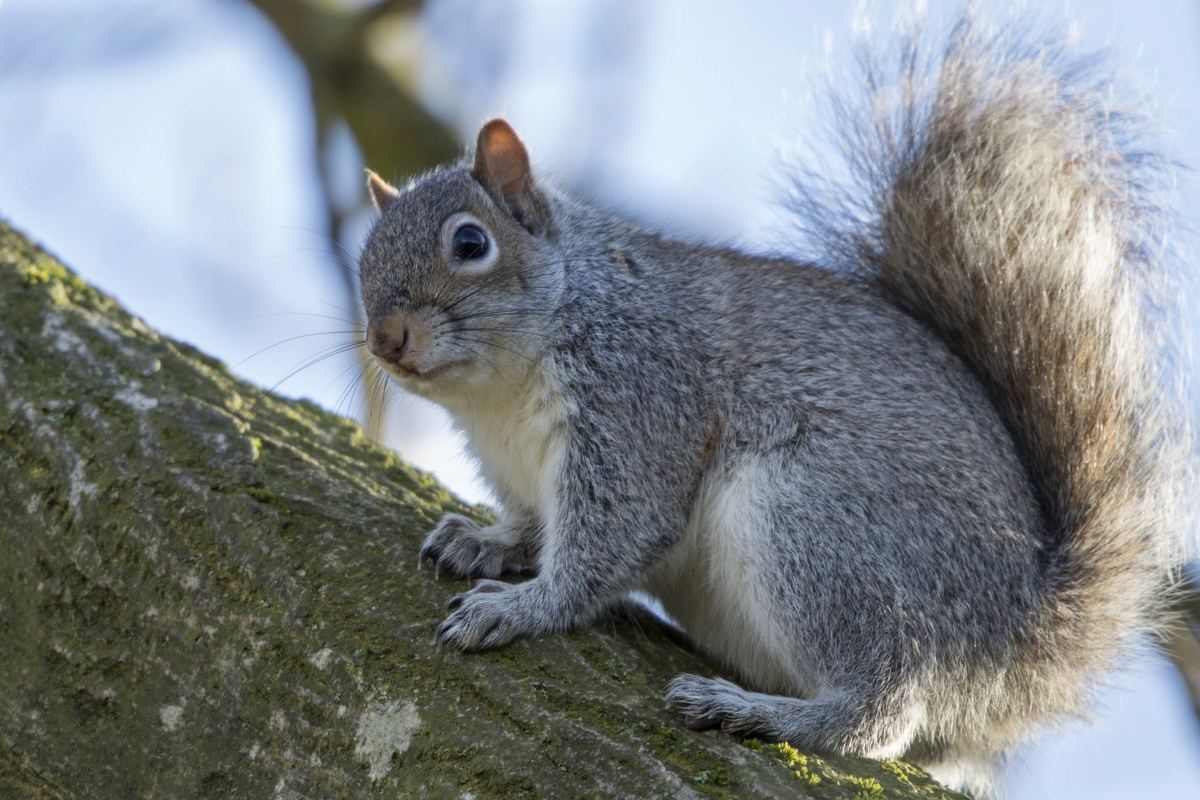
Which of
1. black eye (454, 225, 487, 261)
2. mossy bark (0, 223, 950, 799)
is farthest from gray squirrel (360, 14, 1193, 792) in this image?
mossy bark (0, 223, 950, 799)

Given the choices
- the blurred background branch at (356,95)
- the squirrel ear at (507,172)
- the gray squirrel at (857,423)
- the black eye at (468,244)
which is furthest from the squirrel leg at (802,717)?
the blurred background branch at (356,95)

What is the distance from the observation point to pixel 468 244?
9.61 ft

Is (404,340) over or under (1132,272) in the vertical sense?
over

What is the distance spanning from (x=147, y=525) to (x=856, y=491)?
1.77 meters

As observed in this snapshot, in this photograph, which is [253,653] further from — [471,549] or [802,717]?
[802,717]

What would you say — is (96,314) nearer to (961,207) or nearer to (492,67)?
(492,67)

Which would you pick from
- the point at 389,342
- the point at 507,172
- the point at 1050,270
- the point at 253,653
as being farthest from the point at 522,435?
the point at 1050,270

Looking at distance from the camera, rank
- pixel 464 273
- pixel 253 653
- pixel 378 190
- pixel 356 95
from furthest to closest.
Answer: pixel 356 95
pixel 378 190
pixel 464 273
pixel 253 653

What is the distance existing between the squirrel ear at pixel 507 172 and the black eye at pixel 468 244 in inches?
8.9

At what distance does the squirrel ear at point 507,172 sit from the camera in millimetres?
3125

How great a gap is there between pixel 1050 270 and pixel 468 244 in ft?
5.52

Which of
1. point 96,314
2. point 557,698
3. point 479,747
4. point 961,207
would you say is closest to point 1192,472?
point 961,207

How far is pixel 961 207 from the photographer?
3131 mm

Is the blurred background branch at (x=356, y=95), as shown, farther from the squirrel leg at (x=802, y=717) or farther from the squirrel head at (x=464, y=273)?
the squirrel leg at (x=802, y=717)
